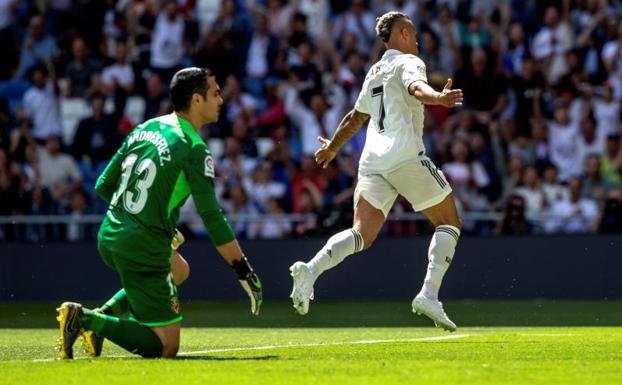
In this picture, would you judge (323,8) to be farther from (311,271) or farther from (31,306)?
(311,271)

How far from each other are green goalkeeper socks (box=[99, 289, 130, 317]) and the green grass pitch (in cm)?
29

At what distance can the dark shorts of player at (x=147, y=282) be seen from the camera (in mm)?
8359

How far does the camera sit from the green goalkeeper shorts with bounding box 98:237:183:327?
8.36 meters

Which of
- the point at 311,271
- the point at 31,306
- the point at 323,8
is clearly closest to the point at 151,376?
the point at 311,271

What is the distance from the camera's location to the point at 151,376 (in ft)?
24.3

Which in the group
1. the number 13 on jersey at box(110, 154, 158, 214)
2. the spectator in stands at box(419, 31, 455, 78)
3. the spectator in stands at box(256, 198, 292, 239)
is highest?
the spectator in stands at box(419, 31, 455, 78)

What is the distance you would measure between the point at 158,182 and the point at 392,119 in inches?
108

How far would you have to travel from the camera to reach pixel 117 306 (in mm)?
8883

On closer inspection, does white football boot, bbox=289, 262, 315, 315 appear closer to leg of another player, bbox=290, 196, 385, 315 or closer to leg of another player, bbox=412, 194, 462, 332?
leg of another player, bbox=290, 196, 385, 315

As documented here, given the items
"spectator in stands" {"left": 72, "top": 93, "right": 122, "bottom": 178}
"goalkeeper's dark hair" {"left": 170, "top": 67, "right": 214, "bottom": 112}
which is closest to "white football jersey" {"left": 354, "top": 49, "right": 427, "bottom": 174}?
"goalkeeper's dark hair" {"left": 170, "top": 67, "right": 214, "bottom": 112}

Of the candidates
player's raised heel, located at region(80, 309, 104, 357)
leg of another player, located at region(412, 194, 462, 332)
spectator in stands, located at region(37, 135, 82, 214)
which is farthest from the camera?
spectator in stands, located at region(37, 135, 82, 214)

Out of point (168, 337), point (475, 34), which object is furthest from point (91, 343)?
point (475, 34)

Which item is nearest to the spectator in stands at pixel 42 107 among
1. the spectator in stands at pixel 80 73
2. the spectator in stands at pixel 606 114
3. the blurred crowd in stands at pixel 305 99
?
the blurred crowd in stands at pixel 305 99

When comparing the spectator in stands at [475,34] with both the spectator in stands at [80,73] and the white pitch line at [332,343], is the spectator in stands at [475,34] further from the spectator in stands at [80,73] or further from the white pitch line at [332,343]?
the white pitch line at [332,343]
